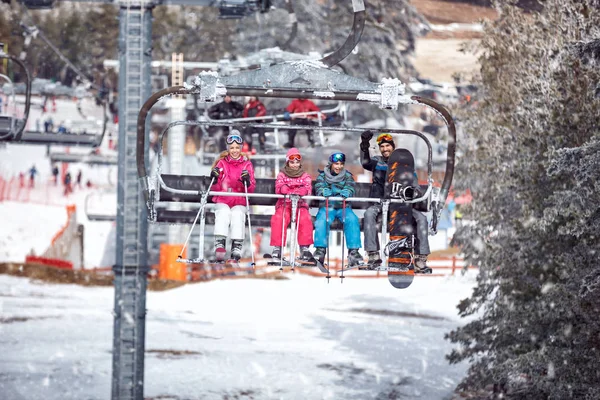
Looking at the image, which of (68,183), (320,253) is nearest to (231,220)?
(320,253)

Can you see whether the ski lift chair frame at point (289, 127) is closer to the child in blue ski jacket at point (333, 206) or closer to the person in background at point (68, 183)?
the child in blue ski jacket at point (333, 206)

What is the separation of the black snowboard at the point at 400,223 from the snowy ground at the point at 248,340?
A: 11.7 meters

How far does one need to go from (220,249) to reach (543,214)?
5859 millimetres

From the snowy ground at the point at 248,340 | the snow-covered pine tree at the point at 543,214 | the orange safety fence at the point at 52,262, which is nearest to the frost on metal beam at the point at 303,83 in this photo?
the snow-covered pine tree at the point at 543,214

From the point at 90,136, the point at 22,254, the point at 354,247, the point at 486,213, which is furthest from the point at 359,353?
the point at 22,254

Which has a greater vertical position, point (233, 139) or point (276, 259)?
point (233, 139)

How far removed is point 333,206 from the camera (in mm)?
9484

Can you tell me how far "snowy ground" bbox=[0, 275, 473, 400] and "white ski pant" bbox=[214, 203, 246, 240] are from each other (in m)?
11.3

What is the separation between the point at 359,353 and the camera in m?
25.8

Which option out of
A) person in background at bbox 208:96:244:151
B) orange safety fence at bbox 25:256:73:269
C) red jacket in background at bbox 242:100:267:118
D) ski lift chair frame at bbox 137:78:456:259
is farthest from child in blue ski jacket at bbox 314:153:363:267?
orange safety fence at bbox 25:256:73:269

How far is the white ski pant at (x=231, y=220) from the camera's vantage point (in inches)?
362

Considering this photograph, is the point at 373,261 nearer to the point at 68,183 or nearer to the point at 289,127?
the point at 289,127

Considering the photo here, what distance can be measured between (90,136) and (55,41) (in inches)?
2348

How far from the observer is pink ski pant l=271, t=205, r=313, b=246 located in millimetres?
9203
